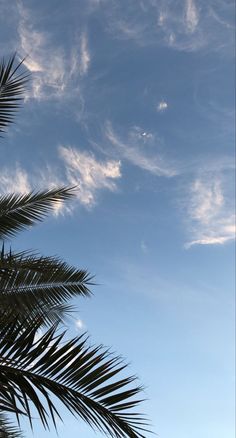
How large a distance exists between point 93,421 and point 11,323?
3.10ft

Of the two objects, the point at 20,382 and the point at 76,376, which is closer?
the point at 20,382

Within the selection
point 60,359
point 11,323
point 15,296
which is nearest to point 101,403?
point 60,359

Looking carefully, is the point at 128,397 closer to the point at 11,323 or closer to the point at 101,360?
the point at 101,360

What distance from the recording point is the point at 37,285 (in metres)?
6.78

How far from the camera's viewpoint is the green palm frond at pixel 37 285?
19.8 feet

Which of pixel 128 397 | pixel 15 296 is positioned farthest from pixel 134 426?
pixel 15 296

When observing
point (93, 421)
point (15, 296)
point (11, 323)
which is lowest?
point (93, 421)

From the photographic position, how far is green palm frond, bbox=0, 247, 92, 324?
6040mm

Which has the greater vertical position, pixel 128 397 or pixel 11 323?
pixel 11 323

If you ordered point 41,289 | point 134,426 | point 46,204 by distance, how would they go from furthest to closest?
1. point 46,204
2. point 41,289
3. point 134,426

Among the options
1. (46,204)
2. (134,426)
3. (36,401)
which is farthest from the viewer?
(46,204)

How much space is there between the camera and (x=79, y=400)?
329 centimetres

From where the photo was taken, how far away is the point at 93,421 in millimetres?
3217

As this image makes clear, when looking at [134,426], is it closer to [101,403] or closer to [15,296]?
[101,403]
